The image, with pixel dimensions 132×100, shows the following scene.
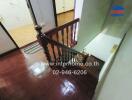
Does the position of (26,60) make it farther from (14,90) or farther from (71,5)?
(71,5)

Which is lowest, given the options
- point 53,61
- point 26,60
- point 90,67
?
point 90,67

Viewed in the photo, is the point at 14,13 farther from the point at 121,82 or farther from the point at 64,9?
→ the point at 64,9

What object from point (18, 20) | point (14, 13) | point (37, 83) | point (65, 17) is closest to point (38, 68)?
point (37, 83)

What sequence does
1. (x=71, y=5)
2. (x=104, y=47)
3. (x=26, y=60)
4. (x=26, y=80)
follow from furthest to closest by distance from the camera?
1. (x=71, y=5)
2. (x=104, y=47)
3. (x=26, y=60)
4. (x=26, y=80)

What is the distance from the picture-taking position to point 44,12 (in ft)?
9.02

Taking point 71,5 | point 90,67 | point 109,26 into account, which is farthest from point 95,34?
point 71,5

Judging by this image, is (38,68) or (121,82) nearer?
(121,82)

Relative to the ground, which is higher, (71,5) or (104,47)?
(71,5)

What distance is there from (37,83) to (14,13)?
175cm

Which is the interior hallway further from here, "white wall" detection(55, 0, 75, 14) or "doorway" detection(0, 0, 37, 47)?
"doorway" detection(0, 0, 37, 47)

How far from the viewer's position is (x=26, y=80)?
220 centimetres

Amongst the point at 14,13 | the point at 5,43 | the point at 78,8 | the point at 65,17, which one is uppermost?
the point at 78,8

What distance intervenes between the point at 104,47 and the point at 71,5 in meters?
3.04

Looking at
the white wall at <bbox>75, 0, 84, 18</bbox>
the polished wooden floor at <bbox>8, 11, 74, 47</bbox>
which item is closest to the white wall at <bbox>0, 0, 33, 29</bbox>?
the polished wooden floor at <bbox>8, 11, 74, 47</bbox>
